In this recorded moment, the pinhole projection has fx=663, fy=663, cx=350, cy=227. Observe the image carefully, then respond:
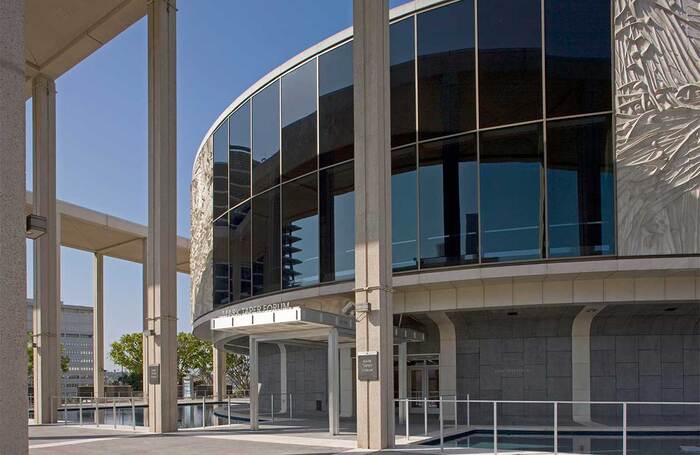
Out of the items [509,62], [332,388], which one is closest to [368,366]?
[332,388]

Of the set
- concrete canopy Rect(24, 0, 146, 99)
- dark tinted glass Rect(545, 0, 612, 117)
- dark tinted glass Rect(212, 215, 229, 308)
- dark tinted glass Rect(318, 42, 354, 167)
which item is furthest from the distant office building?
dark tinted glass Rect(545, 0, 612, 117)

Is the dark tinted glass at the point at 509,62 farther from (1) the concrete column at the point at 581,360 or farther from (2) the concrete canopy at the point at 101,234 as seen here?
(2) the concrete canopy at the point at 101,234

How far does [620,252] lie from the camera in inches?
712

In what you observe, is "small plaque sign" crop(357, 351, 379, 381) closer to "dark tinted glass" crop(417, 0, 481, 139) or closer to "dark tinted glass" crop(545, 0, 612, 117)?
"dark tinted glass" crop(417, 0, 481, 139)

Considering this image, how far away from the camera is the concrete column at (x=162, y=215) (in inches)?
758

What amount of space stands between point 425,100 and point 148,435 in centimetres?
1276

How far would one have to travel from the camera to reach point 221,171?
93.9 ft

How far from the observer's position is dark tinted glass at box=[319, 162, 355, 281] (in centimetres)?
2197

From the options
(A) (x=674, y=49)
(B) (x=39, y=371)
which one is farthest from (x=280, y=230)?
(A) (x=674, y=49)

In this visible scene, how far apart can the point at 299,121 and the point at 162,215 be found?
6.55m

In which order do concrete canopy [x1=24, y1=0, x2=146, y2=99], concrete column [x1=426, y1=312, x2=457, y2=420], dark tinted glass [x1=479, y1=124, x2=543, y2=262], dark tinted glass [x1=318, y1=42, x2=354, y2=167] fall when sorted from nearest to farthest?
dark tinted glass [x1=479, y1=124, x2=543, y2=262] < dark tinted glass [x1=318, y1=42, x2=354, y2=167] < concrete canopy [x1=24, y1=0, x2=146, y2=99] < concrete column [x1=426, y1=312, x2=457, y2=420]

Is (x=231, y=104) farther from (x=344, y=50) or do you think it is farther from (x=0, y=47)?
(x=0, y=47)

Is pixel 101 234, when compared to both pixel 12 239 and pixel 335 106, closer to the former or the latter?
pixel 335 106

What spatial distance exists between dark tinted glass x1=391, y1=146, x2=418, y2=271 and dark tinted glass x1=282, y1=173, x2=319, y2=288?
10.4 feet
